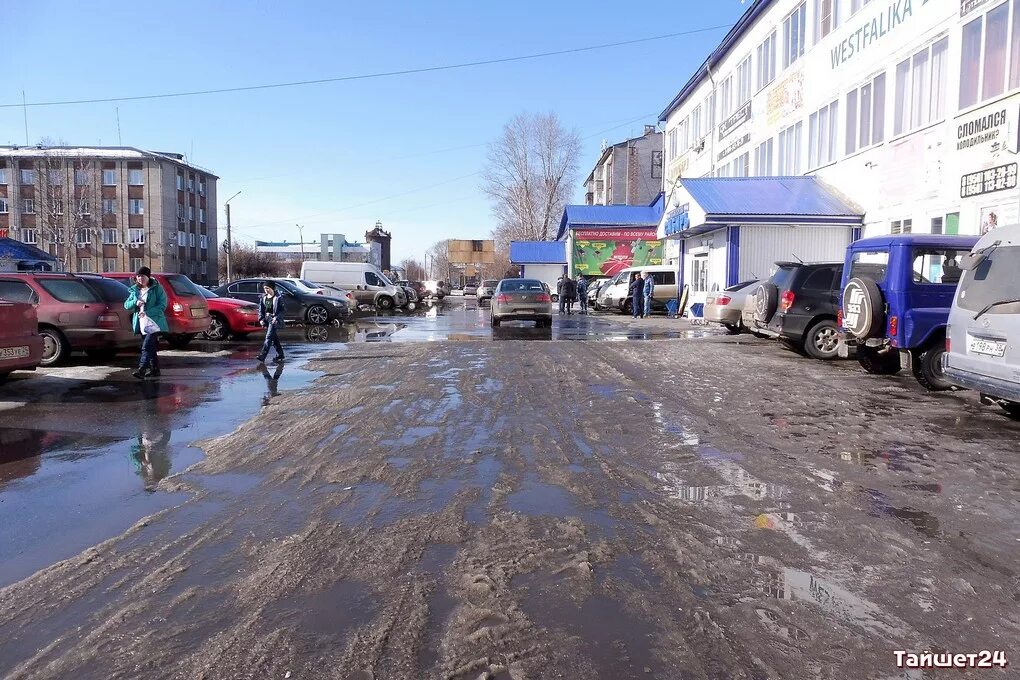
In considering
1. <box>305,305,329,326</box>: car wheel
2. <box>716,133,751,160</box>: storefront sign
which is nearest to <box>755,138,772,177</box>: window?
<box>716,133,751,160</box>: storefront sign

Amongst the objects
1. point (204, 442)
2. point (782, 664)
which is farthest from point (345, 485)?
point (782, 664)

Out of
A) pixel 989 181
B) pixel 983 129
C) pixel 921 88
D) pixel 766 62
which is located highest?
pixel 766 62

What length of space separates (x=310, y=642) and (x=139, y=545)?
167 cm

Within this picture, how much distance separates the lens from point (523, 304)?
21531 mm

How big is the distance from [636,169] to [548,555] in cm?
7236

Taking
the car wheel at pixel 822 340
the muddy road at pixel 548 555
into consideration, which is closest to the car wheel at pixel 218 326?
the muddy road at pixel 548 555

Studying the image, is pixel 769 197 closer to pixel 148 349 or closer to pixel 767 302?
pixel 767 302

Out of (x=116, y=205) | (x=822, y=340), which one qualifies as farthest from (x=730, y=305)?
(x=116, y=205)

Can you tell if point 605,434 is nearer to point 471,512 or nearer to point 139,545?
point 471,512

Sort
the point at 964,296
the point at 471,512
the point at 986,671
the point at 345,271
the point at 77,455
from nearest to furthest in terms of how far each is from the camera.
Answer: the point at 986,671
the point at 471,512
the point at 77,455
the point at 964,296
the point at 345,271

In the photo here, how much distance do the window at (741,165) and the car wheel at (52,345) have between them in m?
26.1

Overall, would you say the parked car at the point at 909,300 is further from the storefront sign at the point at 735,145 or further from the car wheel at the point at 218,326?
the storefront sign at the point at 735,145

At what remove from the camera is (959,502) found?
4902 millimetres

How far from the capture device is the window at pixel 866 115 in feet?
64.7
